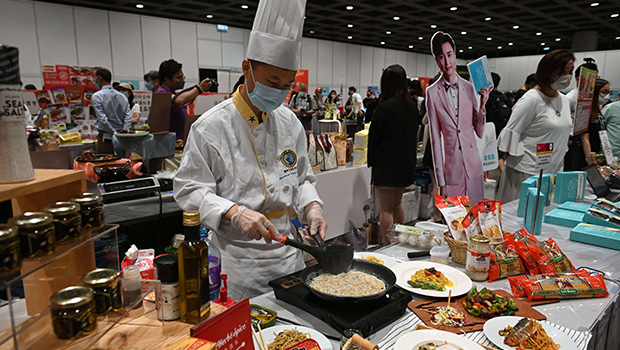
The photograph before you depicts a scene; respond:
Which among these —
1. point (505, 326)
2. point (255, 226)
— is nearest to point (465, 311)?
point (505, 326)

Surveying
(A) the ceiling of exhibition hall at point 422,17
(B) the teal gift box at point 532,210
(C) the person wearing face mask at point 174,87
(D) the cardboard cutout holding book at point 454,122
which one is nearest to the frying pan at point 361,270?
(B) the teal gift box at point 532,210

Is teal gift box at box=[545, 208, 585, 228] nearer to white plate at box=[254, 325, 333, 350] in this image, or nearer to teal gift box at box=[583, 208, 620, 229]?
teal gift box at box=[583, 208, 620, 229]

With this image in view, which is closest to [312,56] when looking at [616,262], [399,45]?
[399,45]

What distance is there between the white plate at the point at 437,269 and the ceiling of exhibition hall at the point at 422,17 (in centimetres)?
823

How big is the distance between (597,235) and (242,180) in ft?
5.97

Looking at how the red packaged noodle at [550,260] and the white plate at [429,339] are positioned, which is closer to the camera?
the white plate at [429,339]

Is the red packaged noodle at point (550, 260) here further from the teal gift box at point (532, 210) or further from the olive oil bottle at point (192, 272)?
the olive oil bottle at point (192, 272)

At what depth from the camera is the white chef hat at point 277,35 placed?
1.44 meters

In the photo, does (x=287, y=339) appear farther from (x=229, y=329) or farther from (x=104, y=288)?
(x=104, y=288)

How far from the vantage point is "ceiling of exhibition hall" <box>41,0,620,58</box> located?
901 centimetres

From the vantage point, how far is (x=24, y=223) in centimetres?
66

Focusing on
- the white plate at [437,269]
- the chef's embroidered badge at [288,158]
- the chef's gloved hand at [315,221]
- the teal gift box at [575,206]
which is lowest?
the white plate at [437,269]

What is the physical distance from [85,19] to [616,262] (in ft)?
33.5

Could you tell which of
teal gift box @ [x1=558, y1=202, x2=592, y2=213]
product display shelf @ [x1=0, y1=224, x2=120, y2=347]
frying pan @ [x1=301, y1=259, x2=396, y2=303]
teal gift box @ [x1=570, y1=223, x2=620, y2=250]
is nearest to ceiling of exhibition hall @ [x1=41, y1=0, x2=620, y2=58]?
teal gift box @ [x1=558, y1=202, x2=592, y2=213]
